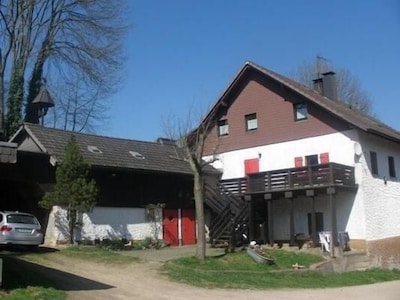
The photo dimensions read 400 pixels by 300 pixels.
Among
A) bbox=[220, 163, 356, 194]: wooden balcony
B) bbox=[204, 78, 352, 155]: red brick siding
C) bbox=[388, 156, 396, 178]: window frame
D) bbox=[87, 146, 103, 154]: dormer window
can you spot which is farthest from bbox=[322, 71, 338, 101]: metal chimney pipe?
bbox=[87, 146, 103, 154]: dormer window

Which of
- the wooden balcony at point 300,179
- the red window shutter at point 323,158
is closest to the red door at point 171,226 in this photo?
the wooden balcony at point 300,179

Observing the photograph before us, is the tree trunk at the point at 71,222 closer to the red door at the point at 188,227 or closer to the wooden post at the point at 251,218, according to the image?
the red door at the point at 188,227

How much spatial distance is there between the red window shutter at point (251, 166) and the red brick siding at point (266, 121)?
35.6 inches

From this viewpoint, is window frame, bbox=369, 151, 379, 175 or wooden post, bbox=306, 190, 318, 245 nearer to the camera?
wooden post, bbox=306, 190, 318, 245

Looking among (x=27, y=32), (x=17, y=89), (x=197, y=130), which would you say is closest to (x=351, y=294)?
(x=197, y=130)

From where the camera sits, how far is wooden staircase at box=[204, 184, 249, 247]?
29.0 metres

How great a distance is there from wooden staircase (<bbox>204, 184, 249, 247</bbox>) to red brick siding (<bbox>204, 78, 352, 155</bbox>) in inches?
108

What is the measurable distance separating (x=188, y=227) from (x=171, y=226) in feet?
4.47

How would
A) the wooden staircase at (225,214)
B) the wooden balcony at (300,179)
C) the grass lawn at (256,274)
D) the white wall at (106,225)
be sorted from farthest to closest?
the wooden staircase at (225,214) < the wooden balcony at (300,179) < the white wall at (106,225) < the grass lawn at (256,274)

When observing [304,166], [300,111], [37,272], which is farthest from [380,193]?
[37,272]

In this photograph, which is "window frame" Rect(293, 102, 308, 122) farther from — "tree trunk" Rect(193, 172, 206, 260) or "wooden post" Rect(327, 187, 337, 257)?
"tree trunk" Rect(193, 172, 206, 260)

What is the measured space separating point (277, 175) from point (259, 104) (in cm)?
561

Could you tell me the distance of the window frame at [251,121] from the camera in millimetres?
33219

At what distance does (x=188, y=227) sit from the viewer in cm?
3198
